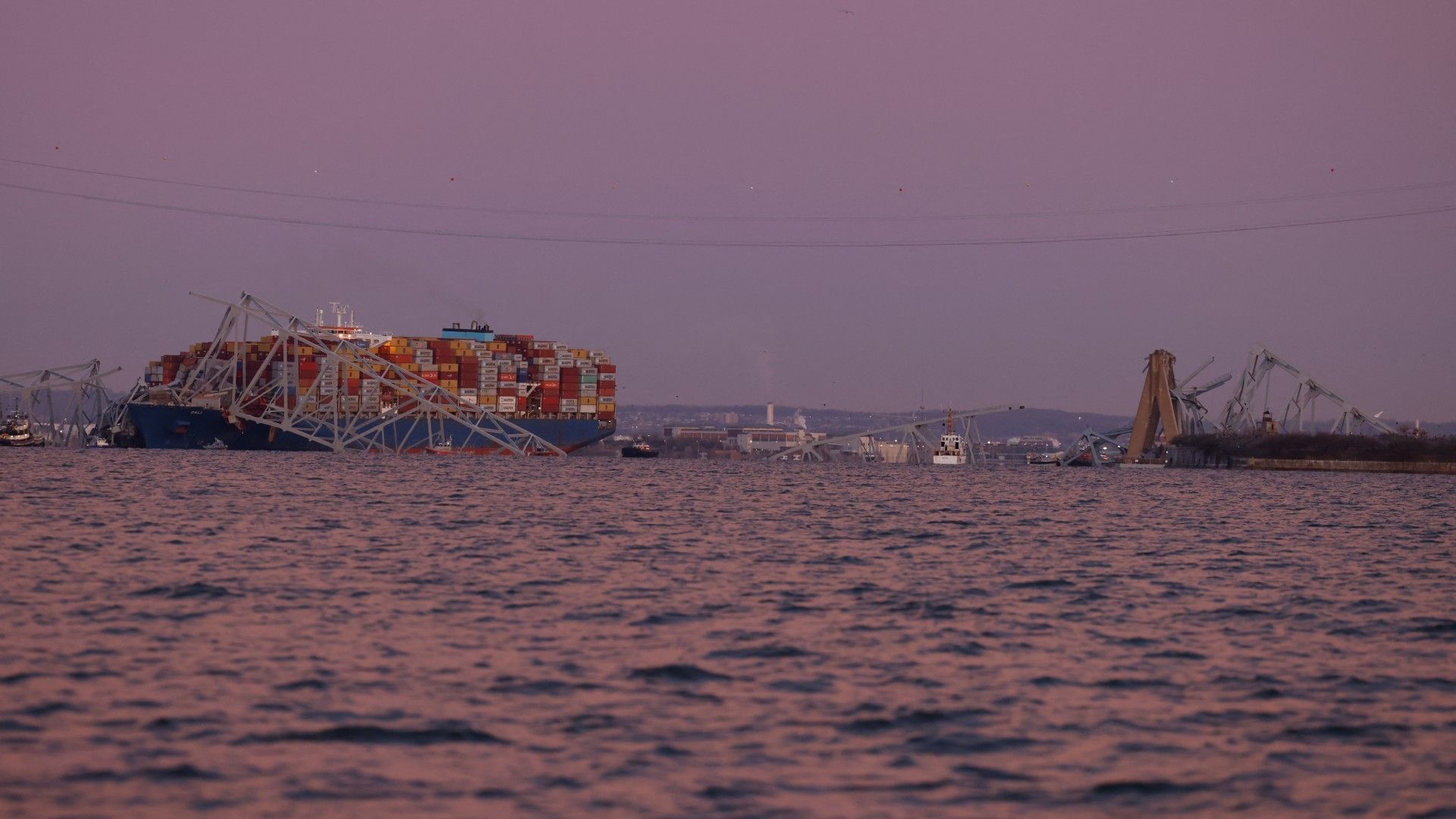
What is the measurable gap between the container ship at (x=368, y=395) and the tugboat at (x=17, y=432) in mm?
19039

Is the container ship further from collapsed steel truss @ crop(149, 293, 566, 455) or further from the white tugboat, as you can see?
the white tugboat

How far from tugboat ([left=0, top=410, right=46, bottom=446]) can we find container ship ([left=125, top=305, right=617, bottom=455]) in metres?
19.0

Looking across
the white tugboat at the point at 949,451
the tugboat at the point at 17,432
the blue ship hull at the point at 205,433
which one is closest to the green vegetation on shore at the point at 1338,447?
the white tugboat at the point at 949,451

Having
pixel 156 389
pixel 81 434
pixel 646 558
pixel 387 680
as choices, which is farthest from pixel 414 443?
pixel 387 680

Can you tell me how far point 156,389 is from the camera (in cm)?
15062

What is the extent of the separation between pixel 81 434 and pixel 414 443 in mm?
43445

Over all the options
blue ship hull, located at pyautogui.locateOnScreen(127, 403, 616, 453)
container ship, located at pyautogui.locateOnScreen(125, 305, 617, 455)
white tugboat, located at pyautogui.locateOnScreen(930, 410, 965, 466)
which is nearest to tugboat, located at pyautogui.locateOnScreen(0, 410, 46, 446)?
container ship, located at pyautogui.locateOnScreen(125, 305, 617, 455)

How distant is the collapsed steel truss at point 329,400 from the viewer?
481ft

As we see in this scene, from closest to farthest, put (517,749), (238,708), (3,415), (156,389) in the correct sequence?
(517,749), (238,708), (156,389), (3,415)

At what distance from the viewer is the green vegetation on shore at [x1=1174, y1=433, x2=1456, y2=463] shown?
160 m

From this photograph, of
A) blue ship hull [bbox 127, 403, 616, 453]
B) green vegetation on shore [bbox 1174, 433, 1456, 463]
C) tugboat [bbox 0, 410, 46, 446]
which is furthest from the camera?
tugboat [bbox 0, 410, 46, 446]

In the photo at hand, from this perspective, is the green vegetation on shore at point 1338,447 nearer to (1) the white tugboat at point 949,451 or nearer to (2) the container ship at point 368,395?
(1) the white tugboat at point 949,451

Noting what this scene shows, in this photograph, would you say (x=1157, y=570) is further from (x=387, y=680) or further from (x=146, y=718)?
(x=146, y=718)

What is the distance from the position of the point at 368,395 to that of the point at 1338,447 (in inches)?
4347
